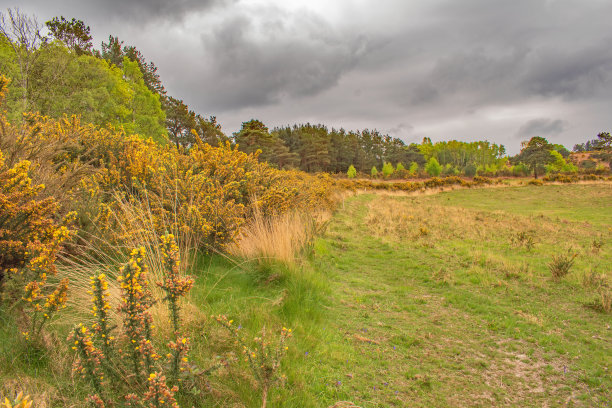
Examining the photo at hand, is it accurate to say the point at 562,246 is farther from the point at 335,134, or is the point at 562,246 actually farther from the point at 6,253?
the point at 335,134

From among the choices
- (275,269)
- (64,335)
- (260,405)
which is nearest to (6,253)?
(64,335)

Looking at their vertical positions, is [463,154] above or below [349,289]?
above

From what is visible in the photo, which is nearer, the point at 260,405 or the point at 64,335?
the point at 260,405

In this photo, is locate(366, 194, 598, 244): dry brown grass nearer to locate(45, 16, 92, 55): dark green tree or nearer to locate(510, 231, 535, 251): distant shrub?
locate(510, 231, 535, 251): distant shrub

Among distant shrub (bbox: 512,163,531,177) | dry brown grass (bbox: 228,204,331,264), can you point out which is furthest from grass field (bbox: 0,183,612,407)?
distant shrub (bbox: 512,163,531,177)

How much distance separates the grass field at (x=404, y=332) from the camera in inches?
91.2

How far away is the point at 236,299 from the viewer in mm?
3498

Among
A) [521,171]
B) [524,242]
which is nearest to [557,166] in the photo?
[521,171]

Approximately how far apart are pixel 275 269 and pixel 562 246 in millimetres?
8734

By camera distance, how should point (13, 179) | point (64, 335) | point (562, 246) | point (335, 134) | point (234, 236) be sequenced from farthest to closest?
1. point (335, 134)
2. point (562, 246)
3. point (234, 236)
4. point (13, 179)
5. point (64, 335)

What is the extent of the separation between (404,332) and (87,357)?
3.30m

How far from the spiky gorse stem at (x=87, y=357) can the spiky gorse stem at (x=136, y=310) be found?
0.50 feet

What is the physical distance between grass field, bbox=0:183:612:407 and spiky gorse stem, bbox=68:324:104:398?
24cm

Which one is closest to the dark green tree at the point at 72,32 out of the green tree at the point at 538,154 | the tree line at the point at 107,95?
the tree line at the point at 107,95
